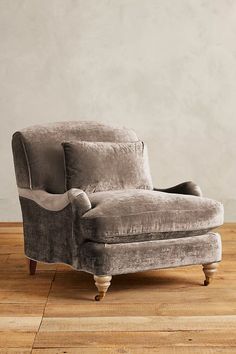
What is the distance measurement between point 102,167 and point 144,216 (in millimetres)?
545

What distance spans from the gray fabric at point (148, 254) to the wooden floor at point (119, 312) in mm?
156

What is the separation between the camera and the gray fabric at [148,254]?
3.44m

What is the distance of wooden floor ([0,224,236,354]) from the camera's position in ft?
9.13

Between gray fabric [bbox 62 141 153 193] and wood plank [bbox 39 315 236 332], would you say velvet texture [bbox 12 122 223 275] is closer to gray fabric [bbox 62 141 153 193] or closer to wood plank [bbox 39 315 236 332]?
gray fabric [bbox 62 141 153 193]

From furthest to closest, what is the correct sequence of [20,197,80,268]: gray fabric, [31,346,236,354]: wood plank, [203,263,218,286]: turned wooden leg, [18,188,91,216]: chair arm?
[203,263,218,286]: turned wooden leg
[20,197,80,268]: gray fabric
[18,188,91,216]: chair arm
[31,346,236,354]: wood plank

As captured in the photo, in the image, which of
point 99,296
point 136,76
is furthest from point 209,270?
point 136,76

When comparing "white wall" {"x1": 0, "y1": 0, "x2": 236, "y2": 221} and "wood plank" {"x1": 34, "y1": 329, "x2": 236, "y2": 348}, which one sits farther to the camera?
"white wall" {"x1": 0, "y1": 0, "x2": 236, "y2": 221}

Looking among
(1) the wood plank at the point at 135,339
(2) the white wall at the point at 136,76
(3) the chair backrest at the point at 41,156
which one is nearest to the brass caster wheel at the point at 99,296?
(1) the wood plank at the point at 135,339

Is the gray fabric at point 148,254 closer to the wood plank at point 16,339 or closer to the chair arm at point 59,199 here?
the chair arm at point 59,199

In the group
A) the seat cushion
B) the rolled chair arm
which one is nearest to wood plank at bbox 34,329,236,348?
the seat cushion

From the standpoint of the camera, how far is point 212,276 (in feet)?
12.5

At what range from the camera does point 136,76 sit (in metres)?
5.80

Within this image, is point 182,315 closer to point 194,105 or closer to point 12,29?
point 194,105

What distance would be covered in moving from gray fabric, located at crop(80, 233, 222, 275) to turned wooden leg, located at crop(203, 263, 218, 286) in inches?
1.5
